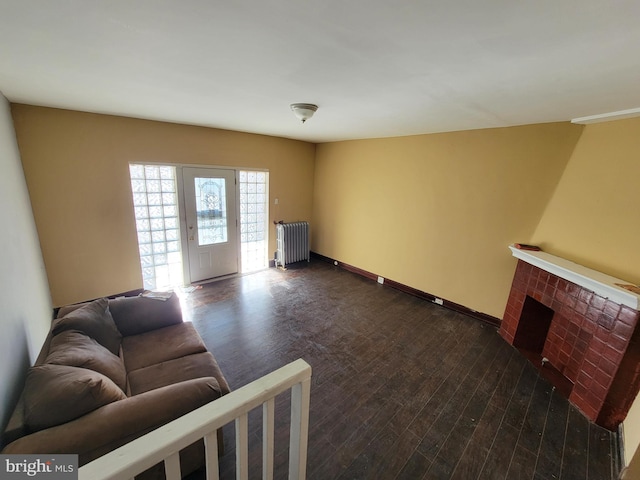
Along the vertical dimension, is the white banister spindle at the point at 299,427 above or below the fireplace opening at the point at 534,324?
above

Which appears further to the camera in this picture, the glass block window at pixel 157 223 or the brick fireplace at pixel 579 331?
the glass block window at pixel 157 223

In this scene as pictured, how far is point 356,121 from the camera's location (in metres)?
3.13

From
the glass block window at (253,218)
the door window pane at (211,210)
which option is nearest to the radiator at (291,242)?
the glass block window at (253,218)

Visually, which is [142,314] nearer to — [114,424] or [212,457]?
[114,424]

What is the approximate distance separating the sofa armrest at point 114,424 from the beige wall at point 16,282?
501 millimetres

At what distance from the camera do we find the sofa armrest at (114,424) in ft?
3.65

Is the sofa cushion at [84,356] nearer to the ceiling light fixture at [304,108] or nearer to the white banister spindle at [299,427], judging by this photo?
the white banister spindle at [299,427]

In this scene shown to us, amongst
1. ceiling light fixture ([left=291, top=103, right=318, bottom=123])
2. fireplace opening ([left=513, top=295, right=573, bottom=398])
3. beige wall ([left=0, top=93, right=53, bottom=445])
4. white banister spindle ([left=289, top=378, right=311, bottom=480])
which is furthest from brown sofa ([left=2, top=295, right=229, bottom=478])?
fireplace opening ([left=513, top=295, right=573, bottom=398])

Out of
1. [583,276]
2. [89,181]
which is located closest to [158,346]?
[89,181]

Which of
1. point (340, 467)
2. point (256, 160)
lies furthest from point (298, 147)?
point (340, 467)

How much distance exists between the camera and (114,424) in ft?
4.10

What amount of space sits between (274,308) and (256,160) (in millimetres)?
2591

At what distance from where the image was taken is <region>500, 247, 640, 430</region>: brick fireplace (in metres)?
1.95

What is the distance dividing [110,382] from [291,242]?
3.87 metres
